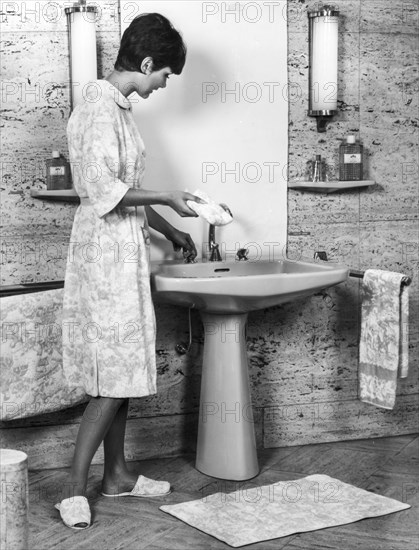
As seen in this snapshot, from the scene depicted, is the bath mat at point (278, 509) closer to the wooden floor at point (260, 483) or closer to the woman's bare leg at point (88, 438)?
the wooden floor at point (260, 483)

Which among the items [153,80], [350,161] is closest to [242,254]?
[350,161]

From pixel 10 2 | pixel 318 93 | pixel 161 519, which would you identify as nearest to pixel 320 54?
pixel 318 93

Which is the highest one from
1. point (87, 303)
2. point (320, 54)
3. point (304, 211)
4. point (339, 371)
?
point (320, 54)

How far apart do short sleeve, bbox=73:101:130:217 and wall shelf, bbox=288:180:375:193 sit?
1.00 m

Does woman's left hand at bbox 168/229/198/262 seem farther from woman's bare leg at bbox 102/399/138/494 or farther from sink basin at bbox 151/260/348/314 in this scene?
woman's bare leg at bbox 102/399/138/494

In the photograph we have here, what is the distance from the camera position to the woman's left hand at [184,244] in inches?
131

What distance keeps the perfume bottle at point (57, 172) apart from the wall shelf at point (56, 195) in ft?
0.11

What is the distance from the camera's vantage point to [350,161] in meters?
3.63

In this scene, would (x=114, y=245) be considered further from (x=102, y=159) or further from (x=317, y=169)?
(x=317, y=169)

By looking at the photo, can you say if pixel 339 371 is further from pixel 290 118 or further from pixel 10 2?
pixel 10 2

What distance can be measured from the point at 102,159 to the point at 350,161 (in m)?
1.23

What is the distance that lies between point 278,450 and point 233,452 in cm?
44

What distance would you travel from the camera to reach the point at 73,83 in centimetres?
324

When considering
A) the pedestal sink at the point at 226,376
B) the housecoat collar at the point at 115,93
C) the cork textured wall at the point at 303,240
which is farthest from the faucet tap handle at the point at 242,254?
the housecoat collar at the point at 115,93
